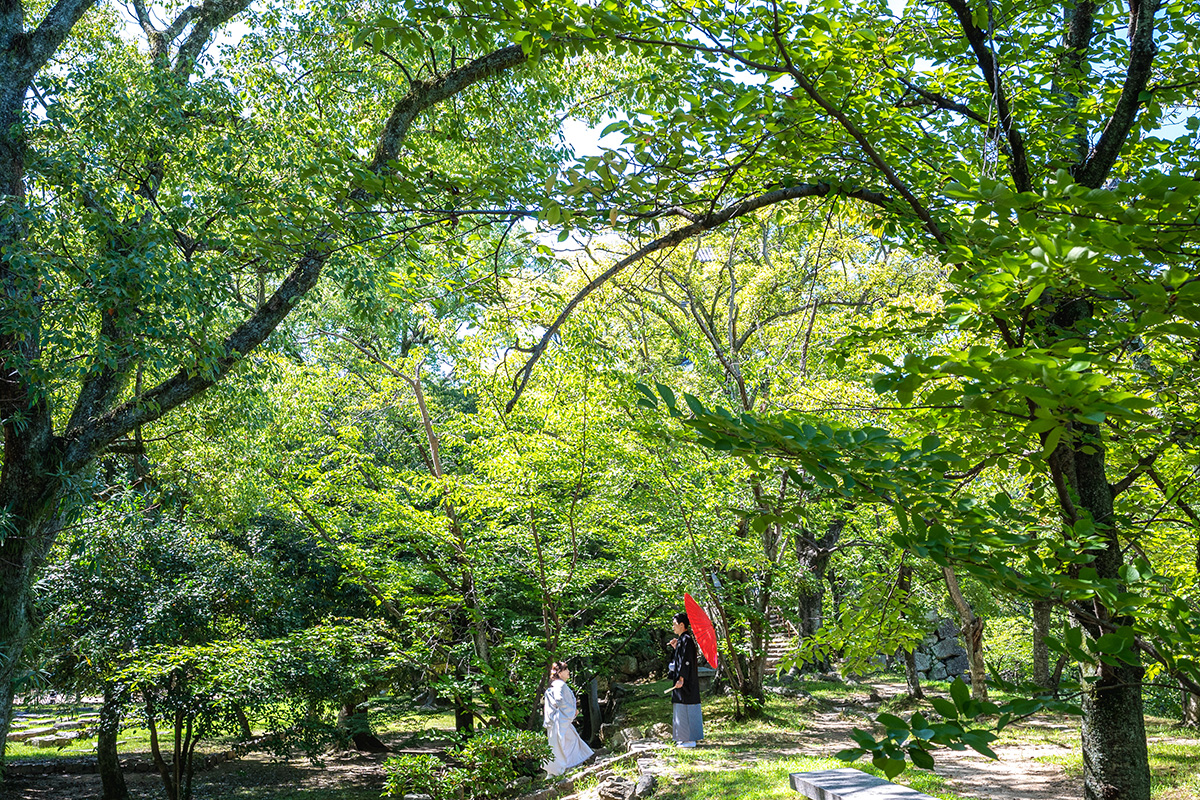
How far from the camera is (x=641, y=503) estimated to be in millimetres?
11125

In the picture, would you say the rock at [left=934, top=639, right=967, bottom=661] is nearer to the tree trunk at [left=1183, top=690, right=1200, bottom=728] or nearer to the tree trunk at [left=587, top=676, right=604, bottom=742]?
the tree trunk at [left=1183, top=690, right=1200, bottom=728]

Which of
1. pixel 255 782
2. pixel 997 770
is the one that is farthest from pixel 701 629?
pixel 255 782

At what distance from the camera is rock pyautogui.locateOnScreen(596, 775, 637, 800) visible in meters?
7.21

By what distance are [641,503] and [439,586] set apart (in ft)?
10.3

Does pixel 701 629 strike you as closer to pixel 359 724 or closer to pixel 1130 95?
pixel 359 724

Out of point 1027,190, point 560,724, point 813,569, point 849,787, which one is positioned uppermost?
point 1027,190

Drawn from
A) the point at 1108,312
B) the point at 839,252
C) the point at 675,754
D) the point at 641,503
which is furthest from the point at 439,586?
the point at 839,252

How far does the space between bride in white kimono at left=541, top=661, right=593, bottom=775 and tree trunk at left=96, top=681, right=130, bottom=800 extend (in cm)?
534

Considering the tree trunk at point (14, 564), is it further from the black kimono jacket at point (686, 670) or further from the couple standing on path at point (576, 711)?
the black kimono jacket at point (686, 670)

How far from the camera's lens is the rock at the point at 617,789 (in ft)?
23.7

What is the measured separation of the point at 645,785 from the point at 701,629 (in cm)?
250

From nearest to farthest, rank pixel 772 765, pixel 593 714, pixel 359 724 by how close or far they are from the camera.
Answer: pixel 772 765, pixel 593 714, pixel 359 724

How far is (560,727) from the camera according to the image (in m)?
9.20

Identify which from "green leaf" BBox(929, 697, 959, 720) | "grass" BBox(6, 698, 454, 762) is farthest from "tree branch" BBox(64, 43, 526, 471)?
"grass" BBox(6, 698, 454, 762)
